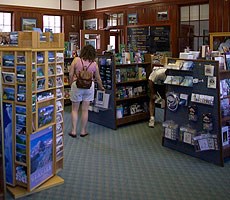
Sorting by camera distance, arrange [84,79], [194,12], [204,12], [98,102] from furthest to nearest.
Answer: [194,12] → [204,12] → [98,102] → [84,79]

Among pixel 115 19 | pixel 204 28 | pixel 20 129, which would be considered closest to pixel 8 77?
pixel 20 129

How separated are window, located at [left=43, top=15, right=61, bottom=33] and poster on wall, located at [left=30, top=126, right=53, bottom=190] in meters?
7.48

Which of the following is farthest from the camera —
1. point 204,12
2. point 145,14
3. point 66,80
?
point 145,14

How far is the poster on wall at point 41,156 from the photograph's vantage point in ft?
11.0

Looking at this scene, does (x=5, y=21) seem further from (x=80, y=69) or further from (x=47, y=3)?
(x=80, y=69)

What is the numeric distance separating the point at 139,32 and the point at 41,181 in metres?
6.50

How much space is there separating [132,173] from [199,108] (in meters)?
1.31

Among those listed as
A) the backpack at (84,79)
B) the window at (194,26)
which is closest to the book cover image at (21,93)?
the backpack at (84,79)

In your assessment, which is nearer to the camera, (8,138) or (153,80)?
(8,138)

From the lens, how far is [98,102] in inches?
240

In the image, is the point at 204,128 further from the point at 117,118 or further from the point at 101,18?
the point at 101,18

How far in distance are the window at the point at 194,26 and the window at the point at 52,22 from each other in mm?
4387

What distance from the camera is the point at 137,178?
12.6 ft

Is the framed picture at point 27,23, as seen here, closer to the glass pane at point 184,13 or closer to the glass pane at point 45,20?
the glass pane at point 45,20
